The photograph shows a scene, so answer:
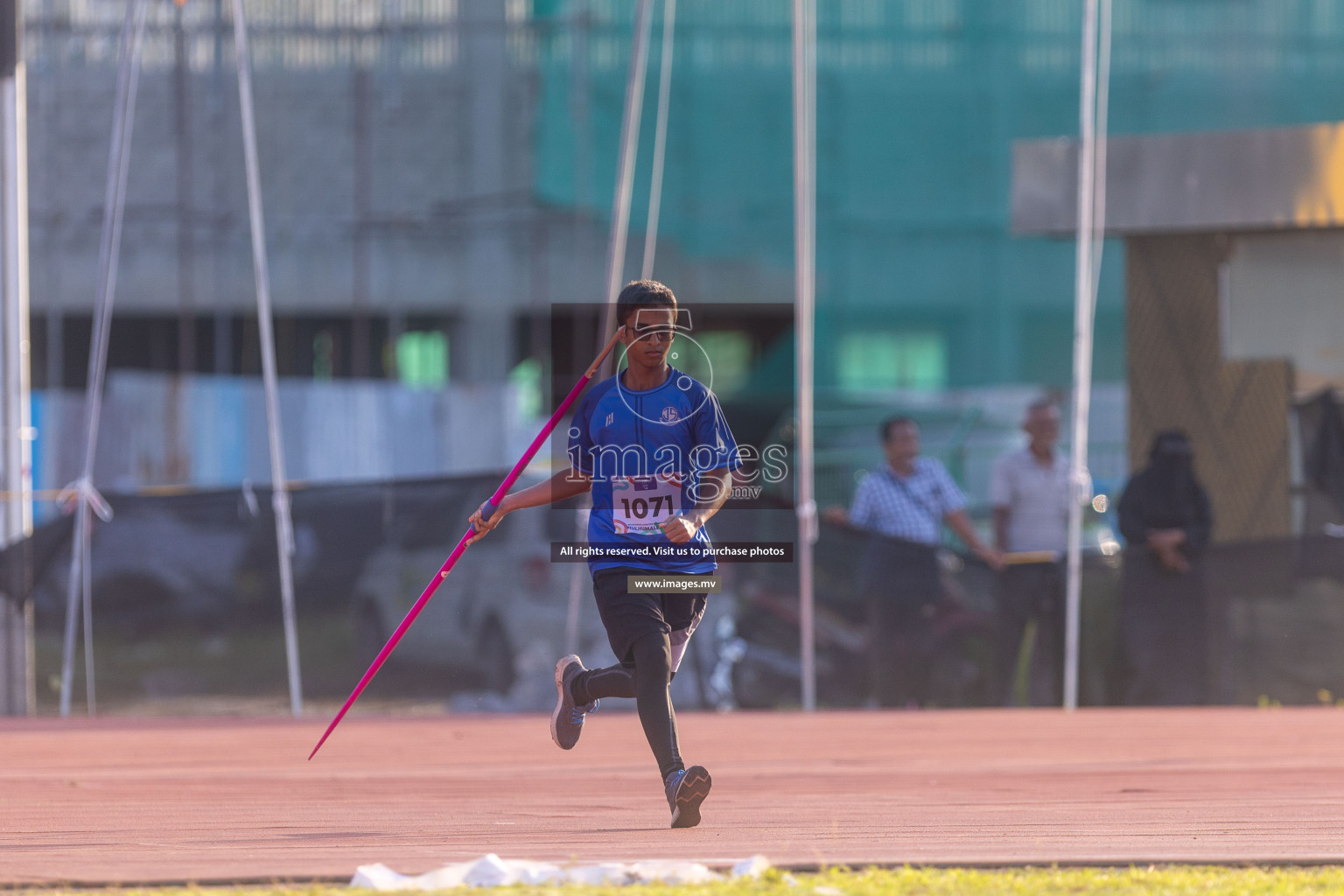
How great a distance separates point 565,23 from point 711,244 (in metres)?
3.44

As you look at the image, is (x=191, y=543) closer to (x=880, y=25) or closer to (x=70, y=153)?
(x=880, y=25)

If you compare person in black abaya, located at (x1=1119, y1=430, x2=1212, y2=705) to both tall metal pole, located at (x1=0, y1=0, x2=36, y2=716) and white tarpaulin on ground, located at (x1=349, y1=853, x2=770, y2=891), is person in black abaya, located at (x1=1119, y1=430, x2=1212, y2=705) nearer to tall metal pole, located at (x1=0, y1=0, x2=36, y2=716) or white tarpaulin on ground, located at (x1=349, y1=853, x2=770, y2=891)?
white tarpaulin on ground, located at (x1=349, y1=853, x2=770, y2=891)

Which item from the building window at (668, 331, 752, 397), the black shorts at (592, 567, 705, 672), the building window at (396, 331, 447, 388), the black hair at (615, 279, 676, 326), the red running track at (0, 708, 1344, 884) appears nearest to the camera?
the red running track at (0, 708, 1344, 884)

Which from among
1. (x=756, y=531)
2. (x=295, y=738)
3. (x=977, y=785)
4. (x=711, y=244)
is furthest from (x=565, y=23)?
(x=977, y=785)

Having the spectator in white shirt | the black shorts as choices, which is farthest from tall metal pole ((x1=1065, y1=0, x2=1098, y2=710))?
the black shorts

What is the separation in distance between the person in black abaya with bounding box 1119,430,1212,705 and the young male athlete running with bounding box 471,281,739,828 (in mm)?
4680

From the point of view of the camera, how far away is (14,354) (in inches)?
386

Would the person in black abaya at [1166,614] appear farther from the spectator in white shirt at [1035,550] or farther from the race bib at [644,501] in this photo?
the race bib at [644,501]

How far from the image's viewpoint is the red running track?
489cm

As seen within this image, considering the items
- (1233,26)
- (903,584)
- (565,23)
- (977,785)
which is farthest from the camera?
(565,23)

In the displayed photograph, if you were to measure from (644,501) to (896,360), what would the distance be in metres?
17.5

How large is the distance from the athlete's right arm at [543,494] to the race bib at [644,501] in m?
0.13

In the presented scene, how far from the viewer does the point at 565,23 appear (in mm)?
23172

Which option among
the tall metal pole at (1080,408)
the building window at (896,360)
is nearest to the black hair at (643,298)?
the tall metal pole at (1080,408)
